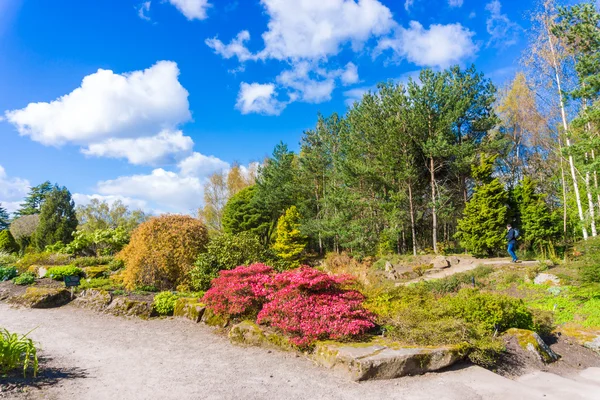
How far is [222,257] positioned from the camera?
10.5m

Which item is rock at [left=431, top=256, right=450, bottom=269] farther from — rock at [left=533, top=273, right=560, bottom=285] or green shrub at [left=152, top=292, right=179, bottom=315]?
green shrub at [left=152, top=292, right=179, bottom=315]

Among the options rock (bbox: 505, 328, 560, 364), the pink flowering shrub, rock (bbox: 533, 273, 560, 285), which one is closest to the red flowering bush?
the pink flowering shrub

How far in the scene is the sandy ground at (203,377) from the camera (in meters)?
4.39

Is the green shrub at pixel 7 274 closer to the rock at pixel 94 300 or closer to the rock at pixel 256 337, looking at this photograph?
the rock at pixel 94 300

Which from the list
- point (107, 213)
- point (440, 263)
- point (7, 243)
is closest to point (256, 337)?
point (440, 263)

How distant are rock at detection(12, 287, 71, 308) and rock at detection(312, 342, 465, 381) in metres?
9.31

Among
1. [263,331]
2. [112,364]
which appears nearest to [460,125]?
[263,331]

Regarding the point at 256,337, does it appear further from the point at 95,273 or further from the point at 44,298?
the point at 95,273

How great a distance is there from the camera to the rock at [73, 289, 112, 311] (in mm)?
9719

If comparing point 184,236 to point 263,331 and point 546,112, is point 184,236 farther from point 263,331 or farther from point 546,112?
point 546,112

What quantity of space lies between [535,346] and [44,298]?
1265 cm

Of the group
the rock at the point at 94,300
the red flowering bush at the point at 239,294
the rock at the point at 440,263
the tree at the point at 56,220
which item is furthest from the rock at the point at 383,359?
the tree at the point at 56,220

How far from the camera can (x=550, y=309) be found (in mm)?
9383

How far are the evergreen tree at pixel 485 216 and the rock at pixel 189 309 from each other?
14432 mm
